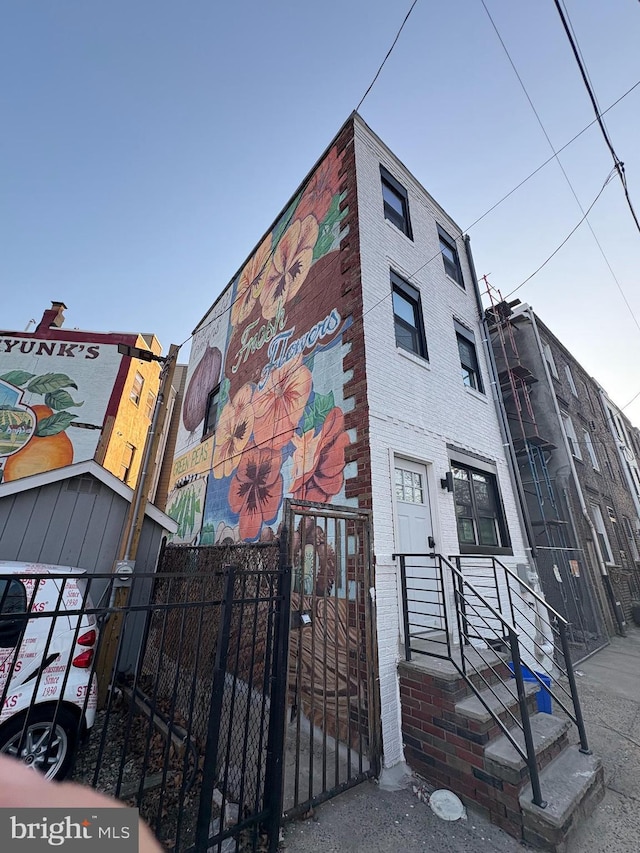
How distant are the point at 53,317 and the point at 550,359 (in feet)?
70.1

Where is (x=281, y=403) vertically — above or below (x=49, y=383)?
below

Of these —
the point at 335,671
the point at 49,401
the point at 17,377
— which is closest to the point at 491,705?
the point at 335,671

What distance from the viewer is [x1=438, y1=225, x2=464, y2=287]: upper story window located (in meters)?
9.13

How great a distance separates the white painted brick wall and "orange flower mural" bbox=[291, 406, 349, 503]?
59 cm

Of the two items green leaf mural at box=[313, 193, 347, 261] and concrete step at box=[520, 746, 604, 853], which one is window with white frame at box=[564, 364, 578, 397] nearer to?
green leaf mural at box=[313, 193, 347, 261]

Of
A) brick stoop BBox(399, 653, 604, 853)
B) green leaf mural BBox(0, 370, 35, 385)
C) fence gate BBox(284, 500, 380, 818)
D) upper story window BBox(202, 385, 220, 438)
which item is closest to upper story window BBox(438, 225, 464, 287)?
upper story window BBox(202, 385, 220, 438)

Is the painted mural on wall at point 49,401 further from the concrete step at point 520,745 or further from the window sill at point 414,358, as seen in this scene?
the concrete step at point 520,745

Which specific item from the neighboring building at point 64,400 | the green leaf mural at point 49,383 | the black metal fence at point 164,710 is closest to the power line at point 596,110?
the black metal fence at point 164,710

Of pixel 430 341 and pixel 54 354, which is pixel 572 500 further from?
pixel 54 354

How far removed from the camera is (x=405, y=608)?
14.1ft

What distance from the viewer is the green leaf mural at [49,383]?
14.4 m

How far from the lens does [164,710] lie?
4734mm

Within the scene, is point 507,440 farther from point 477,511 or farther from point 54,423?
point 54,423

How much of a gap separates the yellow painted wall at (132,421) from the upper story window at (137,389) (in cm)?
13
